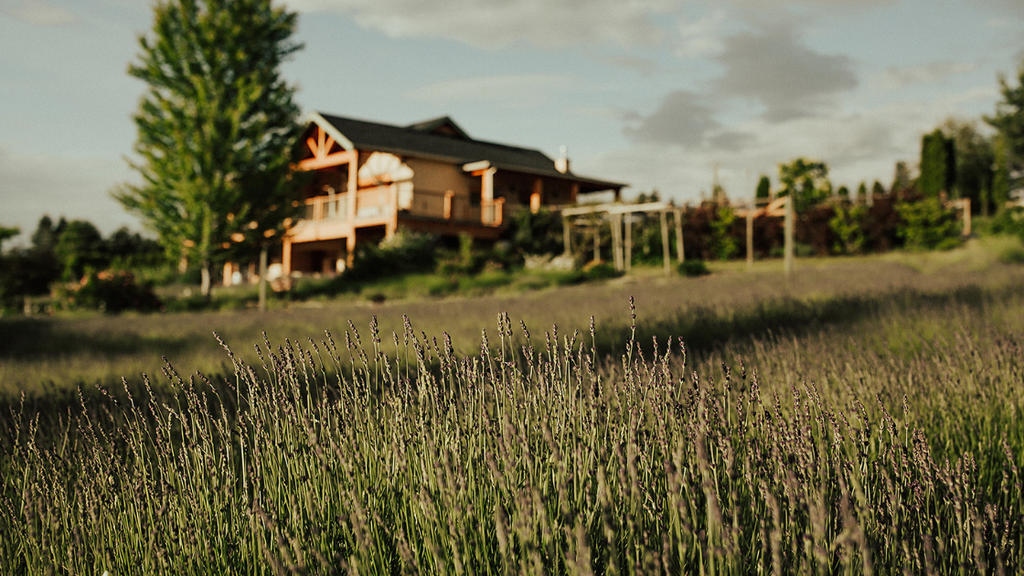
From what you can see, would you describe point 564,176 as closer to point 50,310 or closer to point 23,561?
point 50,310

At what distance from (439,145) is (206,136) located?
11.4 meters

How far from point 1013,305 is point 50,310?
69.2 feet

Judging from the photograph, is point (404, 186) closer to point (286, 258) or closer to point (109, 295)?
point (286, 258)

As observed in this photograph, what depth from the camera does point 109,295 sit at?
17.5 metres

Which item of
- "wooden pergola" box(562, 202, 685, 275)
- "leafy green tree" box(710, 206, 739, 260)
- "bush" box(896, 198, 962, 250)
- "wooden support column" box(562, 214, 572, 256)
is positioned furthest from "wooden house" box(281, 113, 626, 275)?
"bush" box(896, 198, 962, 250)

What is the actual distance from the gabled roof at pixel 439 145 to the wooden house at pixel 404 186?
5 centimetres

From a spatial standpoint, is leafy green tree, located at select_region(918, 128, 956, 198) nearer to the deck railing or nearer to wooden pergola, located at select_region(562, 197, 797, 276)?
wooden pergola, located at select_region(562, 197, 797, 276)

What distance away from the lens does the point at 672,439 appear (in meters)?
1.94

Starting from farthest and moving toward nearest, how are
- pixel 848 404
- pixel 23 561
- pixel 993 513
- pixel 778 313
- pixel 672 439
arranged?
pixel 778 313 → pixel 848 404 → pixel 23 561 → pixel 672 439 → pixel 993 513

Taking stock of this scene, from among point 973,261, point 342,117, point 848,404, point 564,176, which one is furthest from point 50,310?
point 973,261

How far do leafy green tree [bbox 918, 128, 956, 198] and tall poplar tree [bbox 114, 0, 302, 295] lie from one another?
93.6 feet

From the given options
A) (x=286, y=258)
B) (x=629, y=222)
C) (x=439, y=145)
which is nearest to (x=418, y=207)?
(x=439, y=145)

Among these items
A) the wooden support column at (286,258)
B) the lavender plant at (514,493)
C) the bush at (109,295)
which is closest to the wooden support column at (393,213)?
the wooden support column at (286,258)

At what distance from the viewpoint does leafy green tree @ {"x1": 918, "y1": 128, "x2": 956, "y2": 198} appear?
31297mm
